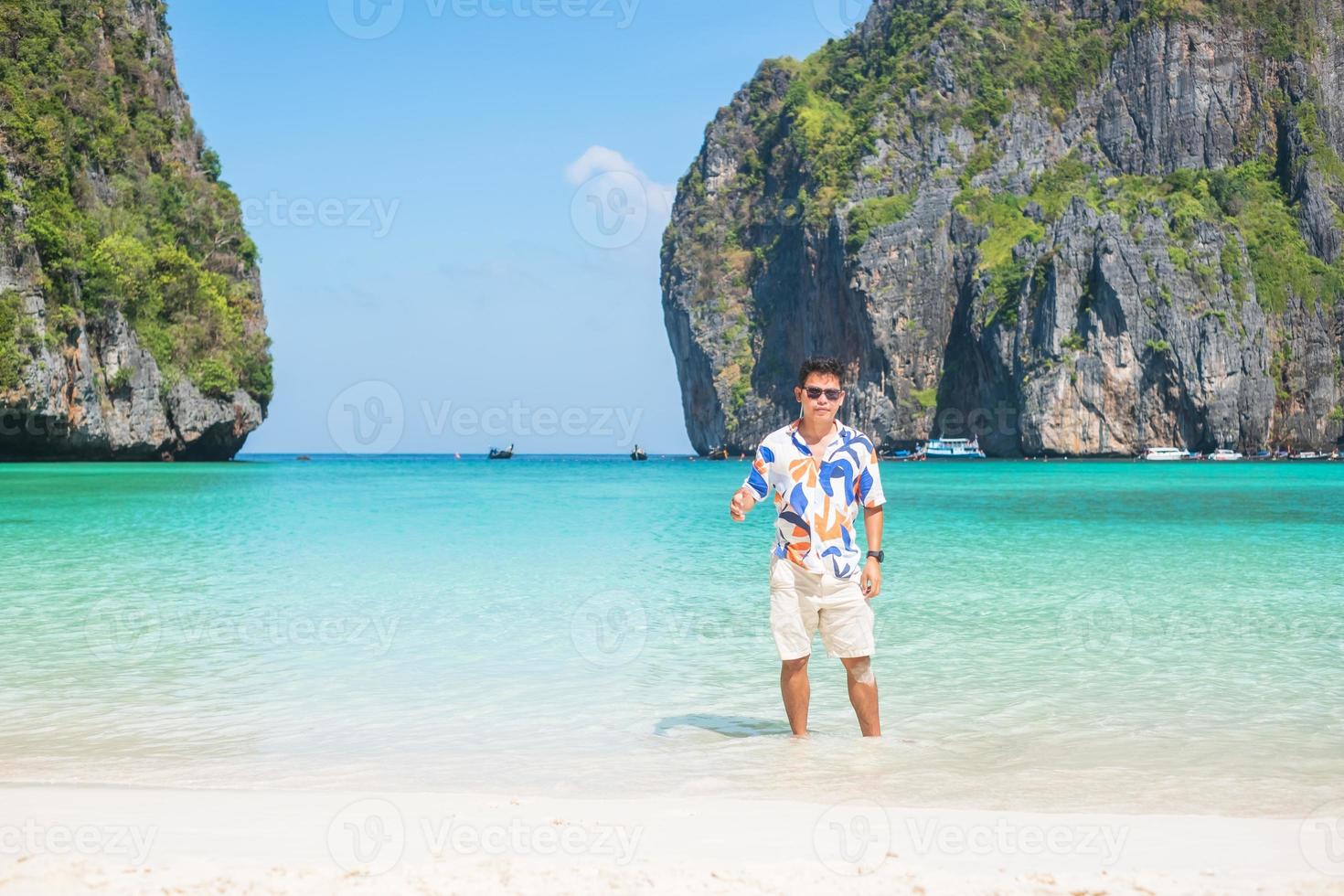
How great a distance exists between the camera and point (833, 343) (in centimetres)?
11681

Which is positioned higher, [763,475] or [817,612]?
[763,475]

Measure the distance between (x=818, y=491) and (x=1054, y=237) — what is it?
3968 inches

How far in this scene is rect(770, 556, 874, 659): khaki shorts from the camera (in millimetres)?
5445

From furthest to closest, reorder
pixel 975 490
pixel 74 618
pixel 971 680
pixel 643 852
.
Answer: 1. pixel 975 490
2. pixel 74 618
3. pixel 971 680
4. pixel 643 852

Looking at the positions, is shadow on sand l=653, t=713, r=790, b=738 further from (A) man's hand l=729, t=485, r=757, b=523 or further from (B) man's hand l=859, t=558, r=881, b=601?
(A) man's hand l=729, t=485, r=757, b=523

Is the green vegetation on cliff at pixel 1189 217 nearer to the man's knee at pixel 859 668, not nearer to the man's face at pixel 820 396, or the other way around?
the man's knee at pixel 859 668

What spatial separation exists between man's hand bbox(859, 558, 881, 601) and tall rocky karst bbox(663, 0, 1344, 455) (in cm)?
9481

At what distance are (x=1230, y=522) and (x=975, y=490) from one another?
15935 mm

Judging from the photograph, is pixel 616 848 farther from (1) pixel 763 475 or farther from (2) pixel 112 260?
(2) pixel 112 260

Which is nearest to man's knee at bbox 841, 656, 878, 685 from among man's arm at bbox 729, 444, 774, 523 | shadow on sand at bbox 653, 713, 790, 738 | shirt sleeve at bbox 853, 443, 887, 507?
shadow on sand at bbox 653, 713, 790, 738

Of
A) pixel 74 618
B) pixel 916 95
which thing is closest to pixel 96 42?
pixel 74 618

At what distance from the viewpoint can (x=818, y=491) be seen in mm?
5348

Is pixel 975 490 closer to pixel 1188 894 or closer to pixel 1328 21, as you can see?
pixel 1188 894

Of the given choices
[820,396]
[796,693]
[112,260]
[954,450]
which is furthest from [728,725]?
[954,450]
